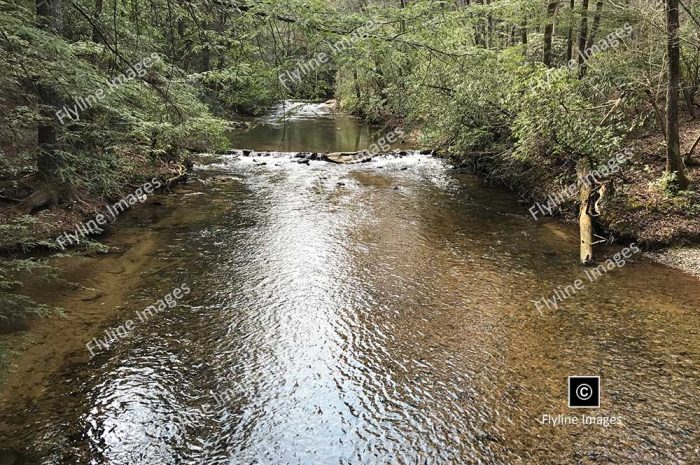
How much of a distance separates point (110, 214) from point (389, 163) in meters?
10.5

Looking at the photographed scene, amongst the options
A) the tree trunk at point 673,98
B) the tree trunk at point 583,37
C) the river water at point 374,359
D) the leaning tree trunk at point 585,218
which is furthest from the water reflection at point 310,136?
the tree trunk at point 673,98

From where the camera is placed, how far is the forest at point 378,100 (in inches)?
155

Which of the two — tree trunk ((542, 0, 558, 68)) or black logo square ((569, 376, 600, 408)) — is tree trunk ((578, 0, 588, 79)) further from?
black logo square ((569, 376, 600, 408))

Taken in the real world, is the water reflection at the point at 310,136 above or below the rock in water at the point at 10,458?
above

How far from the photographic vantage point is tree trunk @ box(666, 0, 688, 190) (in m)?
8.21

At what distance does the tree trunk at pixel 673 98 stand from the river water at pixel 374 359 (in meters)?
2.07

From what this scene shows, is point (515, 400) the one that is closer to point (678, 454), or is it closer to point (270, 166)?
point (678, 454)

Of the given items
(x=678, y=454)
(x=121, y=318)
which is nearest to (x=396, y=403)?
(x=678, y=454)

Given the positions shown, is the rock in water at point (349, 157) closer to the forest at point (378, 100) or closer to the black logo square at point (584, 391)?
the forest at point (378, 100)

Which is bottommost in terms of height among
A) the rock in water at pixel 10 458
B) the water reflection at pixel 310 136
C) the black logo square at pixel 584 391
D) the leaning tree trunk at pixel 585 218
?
the black logo square at pixel 584 391

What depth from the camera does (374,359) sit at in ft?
19.0

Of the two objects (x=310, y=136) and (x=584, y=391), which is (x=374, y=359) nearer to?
(x=584, y=391)

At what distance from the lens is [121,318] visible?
21.5ft

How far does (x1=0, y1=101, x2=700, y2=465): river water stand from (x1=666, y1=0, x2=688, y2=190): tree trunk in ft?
6.78
